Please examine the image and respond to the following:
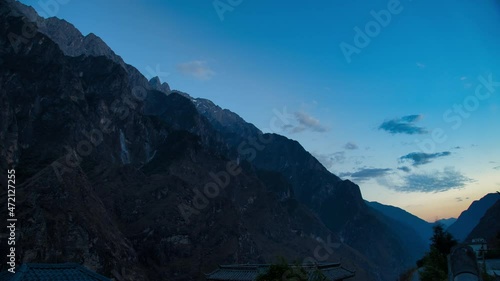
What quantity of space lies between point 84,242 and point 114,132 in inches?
2720

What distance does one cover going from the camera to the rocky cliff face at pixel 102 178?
7838cm

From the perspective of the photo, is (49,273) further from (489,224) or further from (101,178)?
(489,224)

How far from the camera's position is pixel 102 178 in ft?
374

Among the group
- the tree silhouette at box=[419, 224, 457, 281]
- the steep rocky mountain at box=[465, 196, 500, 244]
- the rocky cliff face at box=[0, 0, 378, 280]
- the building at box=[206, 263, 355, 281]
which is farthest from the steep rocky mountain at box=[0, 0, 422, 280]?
the tree silhouette at box=[419, 224, 457, 281]

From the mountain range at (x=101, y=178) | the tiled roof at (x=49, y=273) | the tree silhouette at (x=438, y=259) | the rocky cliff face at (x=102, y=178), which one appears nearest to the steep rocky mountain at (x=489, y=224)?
the mountain range at (x=101, y=178)

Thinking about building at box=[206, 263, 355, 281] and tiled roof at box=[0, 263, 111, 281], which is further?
building at box=[206, 263, 355, 281]

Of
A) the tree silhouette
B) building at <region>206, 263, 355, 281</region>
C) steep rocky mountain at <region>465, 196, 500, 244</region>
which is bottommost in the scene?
building at <region>206, 263, 355, 281</region>

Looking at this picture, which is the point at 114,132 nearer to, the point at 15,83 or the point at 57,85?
the point at 57,85

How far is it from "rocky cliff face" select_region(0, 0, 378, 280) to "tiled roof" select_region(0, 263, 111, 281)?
2377 inches

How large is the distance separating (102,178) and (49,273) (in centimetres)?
10556

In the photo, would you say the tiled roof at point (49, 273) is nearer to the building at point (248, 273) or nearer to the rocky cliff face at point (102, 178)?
the building at point (248, 273)

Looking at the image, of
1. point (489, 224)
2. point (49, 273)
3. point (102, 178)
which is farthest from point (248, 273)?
point (489, 224)

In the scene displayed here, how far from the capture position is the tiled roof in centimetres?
1515

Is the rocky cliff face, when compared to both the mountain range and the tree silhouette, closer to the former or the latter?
the mountain range
